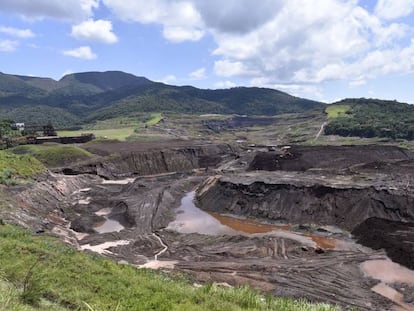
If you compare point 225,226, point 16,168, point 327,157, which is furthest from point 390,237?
point 16,168

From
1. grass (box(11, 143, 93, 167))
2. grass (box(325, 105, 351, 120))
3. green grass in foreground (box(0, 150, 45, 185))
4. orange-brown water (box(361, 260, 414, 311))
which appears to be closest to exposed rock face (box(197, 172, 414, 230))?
orange-brown water (box(361, 260, 414, 311))

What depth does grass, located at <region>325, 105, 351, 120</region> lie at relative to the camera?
14532cm

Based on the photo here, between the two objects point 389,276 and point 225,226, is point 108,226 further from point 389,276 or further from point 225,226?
point 389,276

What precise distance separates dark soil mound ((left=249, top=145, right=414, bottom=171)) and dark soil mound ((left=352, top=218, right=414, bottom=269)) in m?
35.6

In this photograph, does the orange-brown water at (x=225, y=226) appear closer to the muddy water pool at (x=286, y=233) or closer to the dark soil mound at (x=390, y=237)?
the muddy water pool at (x=286, y=233)

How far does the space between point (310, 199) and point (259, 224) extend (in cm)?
734

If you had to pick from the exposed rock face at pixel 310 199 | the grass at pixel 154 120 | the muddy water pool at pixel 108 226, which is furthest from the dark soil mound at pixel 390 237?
the grass at pixel 154 120

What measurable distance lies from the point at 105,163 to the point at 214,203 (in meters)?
33.8

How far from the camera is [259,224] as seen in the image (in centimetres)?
4819

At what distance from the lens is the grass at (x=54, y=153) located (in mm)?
78875

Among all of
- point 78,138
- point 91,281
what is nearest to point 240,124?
point 78,138

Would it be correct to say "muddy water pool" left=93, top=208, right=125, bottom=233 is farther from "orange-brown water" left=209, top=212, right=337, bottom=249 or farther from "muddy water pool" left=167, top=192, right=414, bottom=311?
"orange-brown water" left=209, top=212, right=337, bottom=249

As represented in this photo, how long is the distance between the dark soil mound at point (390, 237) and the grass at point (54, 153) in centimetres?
5795

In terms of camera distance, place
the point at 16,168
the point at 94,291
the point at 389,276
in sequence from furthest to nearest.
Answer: the point at 16,168
the point at 389,276
the point at 94,291
